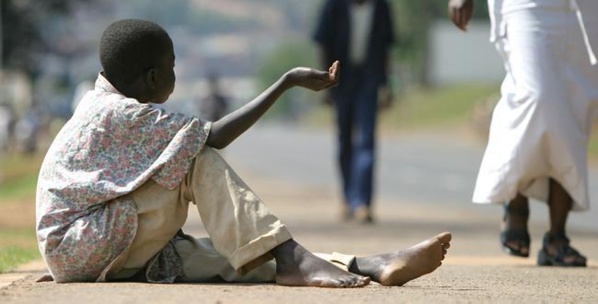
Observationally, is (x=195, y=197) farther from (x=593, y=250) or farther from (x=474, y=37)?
(x=474, y=37)

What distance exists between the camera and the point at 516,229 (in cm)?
832

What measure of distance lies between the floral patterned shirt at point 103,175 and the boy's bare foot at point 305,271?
464 millimetres

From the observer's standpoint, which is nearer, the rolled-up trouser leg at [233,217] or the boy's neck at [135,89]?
the rolled-up trouser leg at [233,217]

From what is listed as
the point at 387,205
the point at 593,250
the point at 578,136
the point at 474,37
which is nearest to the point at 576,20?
the point at 578,136

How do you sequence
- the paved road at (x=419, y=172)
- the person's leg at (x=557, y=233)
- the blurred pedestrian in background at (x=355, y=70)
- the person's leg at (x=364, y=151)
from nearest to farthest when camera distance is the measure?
the person's leg at (x=557, y=233) < the person's leg at (x=364, y=151) < the blurred pedestrian in background at (x=355, y=70) < the paved road at (x=419, y=172)

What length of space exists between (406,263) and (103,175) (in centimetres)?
115

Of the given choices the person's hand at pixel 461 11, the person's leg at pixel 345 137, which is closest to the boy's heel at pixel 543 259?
the person's hand at pixel 461 11

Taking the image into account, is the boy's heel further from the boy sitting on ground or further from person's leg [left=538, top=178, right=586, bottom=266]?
the boy sitting on ground

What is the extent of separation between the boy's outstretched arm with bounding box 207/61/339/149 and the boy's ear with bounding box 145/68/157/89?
33 centimetres

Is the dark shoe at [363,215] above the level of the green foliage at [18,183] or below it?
above

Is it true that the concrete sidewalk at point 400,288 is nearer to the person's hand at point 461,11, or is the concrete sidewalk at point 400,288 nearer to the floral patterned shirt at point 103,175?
the floral patterned shirt at point 103,175

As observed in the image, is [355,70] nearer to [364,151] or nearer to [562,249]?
[364,151]

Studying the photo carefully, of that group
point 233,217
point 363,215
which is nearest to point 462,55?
point 363,215

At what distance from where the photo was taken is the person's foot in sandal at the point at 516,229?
8305 millimetres
